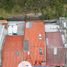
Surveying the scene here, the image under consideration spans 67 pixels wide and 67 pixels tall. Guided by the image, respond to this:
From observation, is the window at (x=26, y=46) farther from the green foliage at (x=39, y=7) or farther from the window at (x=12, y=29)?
the green foliage at (x=39, y=7)

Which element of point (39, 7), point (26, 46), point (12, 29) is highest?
point (39, 7)

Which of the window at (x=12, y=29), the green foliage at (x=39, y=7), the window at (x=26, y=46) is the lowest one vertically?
the window at (x=26, y=46)

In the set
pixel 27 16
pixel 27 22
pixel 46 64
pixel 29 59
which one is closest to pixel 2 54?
pixel 29 59

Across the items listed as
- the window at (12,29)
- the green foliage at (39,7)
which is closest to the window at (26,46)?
the window at (12,29)

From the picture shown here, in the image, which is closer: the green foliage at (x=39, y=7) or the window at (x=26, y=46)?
the window at (x=26, y=46)

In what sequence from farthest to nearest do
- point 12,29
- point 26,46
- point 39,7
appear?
point 39,7 → point 12,29 → point 26,46

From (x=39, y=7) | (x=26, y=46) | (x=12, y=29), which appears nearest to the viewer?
(x=26, y=46)

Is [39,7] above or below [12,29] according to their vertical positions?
above

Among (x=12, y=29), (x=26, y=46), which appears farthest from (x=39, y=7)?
(x=26, y=46)

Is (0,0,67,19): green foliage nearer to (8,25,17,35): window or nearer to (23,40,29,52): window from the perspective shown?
(8,25,17,35): window

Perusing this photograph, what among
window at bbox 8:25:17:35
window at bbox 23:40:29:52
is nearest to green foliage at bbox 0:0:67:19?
window at bbox 8:25:17:35

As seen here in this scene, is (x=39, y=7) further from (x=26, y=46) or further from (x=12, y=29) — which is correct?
(x=26, y=46)
